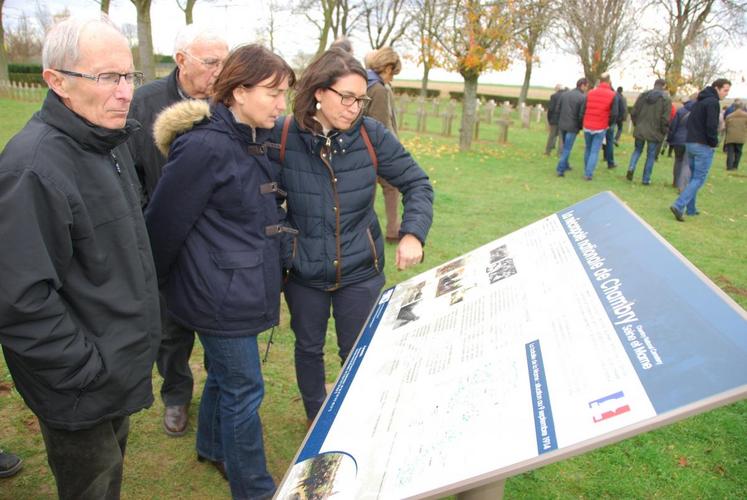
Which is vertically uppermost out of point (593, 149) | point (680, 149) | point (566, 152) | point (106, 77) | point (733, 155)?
point (106, 77)

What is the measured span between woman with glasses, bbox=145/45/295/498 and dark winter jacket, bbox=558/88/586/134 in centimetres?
1078

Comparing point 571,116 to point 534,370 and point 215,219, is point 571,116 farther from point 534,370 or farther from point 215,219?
point 534,370

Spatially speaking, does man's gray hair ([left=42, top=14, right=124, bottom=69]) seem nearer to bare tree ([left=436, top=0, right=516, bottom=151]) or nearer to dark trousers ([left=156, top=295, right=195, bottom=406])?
dark trousers ([left=156, top=295, right=195, bottom=406])

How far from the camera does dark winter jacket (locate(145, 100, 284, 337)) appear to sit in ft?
6.73

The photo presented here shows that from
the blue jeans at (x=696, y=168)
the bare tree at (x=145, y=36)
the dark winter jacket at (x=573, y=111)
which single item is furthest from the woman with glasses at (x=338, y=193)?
the bare tree at (x=145, y=36)

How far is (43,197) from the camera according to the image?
151 centimetres

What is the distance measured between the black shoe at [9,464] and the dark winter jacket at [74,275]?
1.25 metres

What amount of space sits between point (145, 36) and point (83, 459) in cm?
1581

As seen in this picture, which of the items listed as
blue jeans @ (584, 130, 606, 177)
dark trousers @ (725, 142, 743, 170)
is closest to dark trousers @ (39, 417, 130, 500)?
blue jeans @ (584, 130, 606, 177)

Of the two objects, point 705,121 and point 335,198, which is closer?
point 335,198

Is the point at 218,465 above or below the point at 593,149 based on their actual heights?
below

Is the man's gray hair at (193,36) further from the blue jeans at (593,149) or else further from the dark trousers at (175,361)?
the blue jeans at (593,149)

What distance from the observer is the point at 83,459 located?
185cm

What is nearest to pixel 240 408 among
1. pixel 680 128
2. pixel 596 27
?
pixel 680 128
